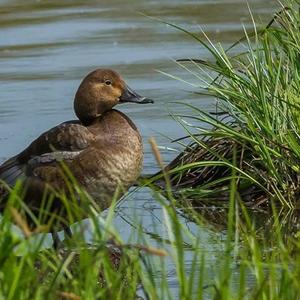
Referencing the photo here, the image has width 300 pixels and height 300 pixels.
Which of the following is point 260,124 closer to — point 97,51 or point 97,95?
point 97,95

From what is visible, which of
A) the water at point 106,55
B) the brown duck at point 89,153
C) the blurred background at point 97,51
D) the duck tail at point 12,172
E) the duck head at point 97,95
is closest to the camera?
the brown duck at point 89,153

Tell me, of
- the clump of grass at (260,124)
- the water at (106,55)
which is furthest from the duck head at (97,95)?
the water at (106,55)

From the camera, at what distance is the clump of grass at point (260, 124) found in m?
6.99

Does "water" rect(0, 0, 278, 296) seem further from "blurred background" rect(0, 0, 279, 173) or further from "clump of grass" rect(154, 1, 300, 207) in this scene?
"clump of grass" rect(154, 1, 300, 207)

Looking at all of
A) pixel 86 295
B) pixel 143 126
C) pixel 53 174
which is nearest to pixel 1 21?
pixel 143 126

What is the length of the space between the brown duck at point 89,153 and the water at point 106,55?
1.02ft

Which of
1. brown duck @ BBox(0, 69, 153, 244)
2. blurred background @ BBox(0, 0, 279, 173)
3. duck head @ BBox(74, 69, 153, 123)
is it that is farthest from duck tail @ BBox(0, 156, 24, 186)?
blurred background @ BBox(0, 0, 279, 173)

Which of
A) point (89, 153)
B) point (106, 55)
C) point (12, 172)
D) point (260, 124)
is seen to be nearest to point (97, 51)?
point (106, 55)

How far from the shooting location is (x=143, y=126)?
30.1 ft

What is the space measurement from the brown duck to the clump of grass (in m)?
0.36

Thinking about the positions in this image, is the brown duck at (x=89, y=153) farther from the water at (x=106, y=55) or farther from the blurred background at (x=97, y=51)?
the blurred background at (x=97, y=51)

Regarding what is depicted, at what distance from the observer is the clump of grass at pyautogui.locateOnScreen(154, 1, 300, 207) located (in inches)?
275

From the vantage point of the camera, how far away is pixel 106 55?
11.6 metres

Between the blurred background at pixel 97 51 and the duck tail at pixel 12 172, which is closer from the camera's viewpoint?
the duck tail at pixel 12 172
